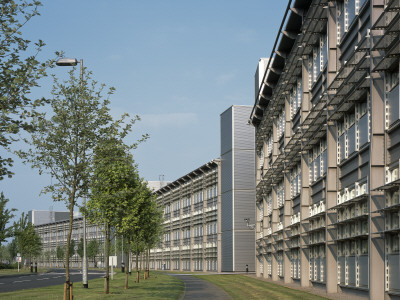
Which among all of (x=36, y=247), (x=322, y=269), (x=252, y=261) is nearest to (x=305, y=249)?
(x=322, y=269)

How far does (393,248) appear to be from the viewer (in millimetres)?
20703

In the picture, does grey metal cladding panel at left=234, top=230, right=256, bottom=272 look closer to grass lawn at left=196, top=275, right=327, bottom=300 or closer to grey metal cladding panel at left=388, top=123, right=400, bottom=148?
grass lawn at left=196, top=275, right=327, bottom=300

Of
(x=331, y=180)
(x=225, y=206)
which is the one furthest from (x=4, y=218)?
(x=331, y=180)

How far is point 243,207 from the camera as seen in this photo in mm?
89875

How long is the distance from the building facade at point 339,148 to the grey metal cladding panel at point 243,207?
35.3 meters

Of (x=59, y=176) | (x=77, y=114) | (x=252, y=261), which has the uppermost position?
(x=77, y=114)

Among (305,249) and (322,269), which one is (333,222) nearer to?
(322,269)

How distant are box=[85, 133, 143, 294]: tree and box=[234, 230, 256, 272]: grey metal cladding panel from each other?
50.0 meters

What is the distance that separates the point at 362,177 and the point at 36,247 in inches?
3755

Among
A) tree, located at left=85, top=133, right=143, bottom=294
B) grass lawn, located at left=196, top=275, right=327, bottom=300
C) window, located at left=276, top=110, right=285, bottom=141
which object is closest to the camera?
tree, located at left=85, top=133, right=143, bottom=294

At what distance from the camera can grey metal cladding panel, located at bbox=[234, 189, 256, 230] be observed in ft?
293

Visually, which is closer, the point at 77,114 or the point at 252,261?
the point at 77,114

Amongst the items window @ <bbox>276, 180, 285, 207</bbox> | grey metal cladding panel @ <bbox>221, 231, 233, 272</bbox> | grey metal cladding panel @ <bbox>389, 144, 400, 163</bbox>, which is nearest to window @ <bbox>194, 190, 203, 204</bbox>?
grey metal cladding panel @ <bbox>221, 231, 233, 272</bbox>

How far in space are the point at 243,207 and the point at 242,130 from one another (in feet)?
37.7
